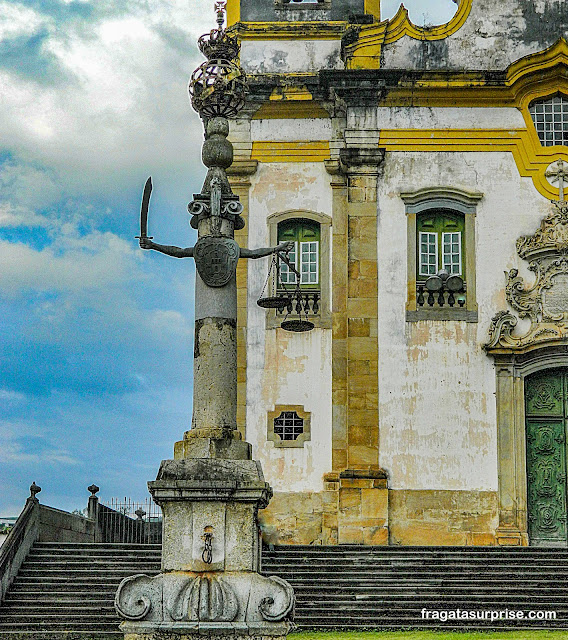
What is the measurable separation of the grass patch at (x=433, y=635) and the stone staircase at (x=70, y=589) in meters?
2.52

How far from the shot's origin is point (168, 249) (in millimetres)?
12172

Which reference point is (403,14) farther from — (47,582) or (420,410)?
(47,582)

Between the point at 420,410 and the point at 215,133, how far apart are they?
8.97 metres

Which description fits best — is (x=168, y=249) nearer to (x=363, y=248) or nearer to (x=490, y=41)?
(x=363, y=248)

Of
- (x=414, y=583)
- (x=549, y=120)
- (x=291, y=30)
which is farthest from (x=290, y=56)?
(x=414, y=583)

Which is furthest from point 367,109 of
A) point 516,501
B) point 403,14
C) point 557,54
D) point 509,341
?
point 516,501

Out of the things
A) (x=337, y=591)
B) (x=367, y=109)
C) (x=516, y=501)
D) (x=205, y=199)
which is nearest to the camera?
(x=205, y=199)

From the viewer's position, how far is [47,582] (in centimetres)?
1641

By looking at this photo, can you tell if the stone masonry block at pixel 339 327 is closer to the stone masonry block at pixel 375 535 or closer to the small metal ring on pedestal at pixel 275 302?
the small metal ring on pedestal at pixel 275 302

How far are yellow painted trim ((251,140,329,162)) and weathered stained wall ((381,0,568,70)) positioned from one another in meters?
1.91

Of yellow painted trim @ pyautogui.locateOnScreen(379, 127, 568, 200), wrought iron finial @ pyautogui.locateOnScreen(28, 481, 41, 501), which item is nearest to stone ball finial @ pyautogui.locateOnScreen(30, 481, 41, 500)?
wrought iron finial @ pyautogui.locateOnScreen(28, 481, 41, 501)

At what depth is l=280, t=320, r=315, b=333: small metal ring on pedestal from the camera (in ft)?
63.4

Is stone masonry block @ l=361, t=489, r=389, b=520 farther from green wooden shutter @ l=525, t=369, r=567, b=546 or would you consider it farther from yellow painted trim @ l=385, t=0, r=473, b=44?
yellow painted trim @ l=385, t=0, r=473, b=44

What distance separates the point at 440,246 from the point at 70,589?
898 centimetres
